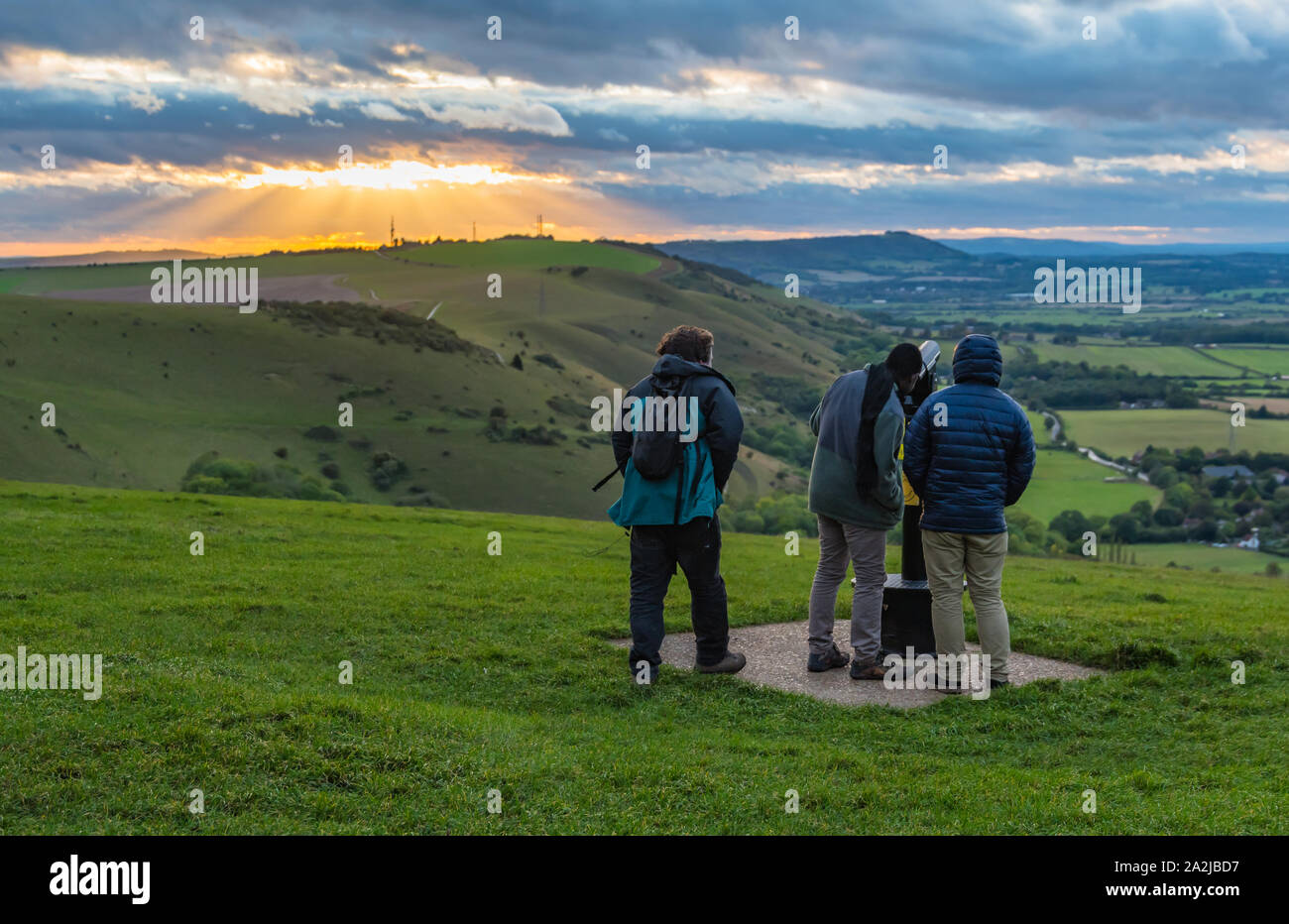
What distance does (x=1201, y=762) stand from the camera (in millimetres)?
6992

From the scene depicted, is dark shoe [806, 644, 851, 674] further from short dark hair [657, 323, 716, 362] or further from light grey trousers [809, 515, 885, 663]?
short dark hair [657, 323, 716, 362]

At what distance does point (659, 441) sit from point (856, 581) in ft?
6.86

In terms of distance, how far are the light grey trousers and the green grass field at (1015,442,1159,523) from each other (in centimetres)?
5775

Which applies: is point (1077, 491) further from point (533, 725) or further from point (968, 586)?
point (533, 725)

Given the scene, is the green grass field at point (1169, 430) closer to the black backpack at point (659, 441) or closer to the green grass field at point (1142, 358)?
the green grass field at point (1142, 358)

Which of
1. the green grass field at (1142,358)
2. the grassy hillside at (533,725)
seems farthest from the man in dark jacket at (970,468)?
the green grass field at (1142,358)

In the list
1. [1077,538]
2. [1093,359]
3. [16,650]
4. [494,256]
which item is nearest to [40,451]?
[16,650]

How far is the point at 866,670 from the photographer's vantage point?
8938 mm

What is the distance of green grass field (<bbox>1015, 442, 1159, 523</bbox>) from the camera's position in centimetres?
6712

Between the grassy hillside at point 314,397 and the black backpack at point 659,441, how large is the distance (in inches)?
1803

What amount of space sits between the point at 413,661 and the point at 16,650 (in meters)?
3.07

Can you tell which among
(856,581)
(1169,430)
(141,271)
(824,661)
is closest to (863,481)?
(856,581)

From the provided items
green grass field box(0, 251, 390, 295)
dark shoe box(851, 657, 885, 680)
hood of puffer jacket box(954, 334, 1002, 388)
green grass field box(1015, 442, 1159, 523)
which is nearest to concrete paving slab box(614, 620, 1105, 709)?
dark shoe box(851, 657, 885, 680)
